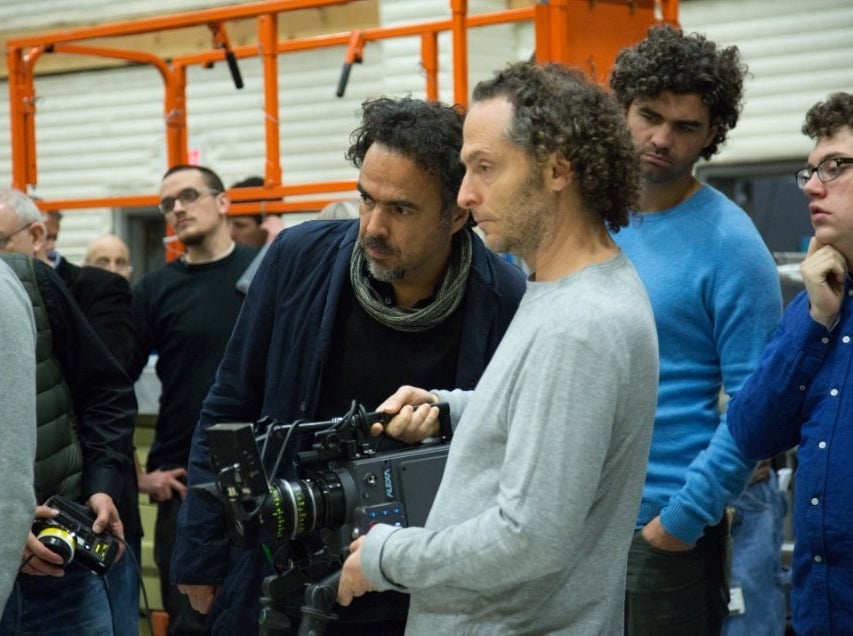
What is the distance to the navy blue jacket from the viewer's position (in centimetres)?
304

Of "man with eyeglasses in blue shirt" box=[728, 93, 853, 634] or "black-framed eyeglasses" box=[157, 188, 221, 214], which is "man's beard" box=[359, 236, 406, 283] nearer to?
"man with eyeglasses in blue shirt" box=[728, 93, 853, 634]

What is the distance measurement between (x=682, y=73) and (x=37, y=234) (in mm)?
2289

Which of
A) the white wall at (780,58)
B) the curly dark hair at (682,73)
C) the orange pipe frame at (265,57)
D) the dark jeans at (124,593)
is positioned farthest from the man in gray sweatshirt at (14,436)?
the white wall at (780,58)

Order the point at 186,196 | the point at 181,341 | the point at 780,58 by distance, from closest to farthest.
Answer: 1. the point at 181,341
2. the point at 186,196
3. the point at 780,58

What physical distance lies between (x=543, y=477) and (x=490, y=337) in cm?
106

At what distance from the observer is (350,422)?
2.61 m

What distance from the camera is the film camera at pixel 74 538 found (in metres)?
3.51

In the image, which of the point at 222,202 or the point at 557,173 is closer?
the point at 557,173

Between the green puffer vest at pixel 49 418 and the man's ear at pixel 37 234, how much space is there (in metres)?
0.75

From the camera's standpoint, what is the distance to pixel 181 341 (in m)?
5.63

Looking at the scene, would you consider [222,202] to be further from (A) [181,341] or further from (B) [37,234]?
(B) [37,234]

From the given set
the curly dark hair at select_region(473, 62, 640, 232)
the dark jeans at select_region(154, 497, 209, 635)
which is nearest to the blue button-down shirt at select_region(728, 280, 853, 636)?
the curly dark hair at select_region(473, 62, 640, 232)

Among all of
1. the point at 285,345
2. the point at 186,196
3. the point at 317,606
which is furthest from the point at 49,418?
the point at 186,196

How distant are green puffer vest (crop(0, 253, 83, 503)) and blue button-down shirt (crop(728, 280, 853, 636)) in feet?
6.10
